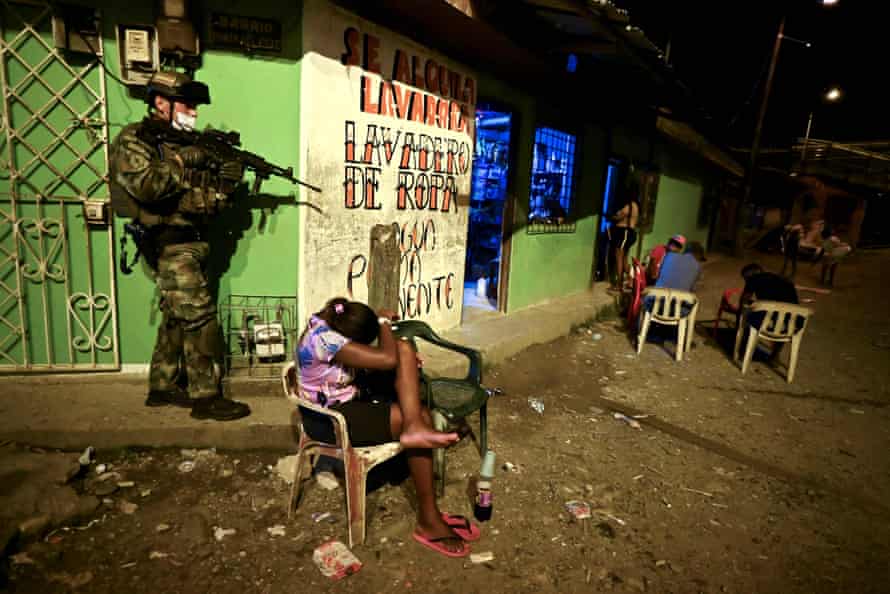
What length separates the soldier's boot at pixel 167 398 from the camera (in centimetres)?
371

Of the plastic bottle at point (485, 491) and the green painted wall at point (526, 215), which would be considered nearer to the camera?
the plastic bottle at point (485, 491)

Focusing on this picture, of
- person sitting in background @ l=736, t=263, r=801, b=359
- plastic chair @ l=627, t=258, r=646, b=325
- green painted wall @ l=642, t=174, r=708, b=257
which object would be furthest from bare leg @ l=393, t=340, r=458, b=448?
green painted wall @ l=642, t=174, r=708, b=257

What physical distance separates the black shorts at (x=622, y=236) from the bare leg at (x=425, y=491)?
805 cm

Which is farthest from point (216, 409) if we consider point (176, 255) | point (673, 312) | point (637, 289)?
point (637, 289)

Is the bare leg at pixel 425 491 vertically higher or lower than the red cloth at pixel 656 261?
lower

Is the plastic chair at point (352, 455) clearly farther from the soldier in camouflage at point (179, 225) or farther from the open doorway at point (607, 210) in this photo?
the open doorway at point (607, 210)

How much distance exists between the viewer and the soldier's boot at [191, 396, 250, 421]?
360cm

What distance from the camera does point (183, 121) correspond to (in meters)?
3.43

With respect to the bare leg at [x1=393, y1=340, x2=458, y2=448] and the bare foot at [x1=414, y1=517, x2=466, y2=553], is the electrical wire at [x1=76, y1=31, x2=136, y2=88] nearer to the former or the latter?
the bare leg at [x1=393, y1=340, x2=458, y2=448]

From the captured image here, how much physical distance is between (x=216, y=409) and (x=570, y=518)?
2.53 m

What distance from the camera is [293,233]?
4.20 meters

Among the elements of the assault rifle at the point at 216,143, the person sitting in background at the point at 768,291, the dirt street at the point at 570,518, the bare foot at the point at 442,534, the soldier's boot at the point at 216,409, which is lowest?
the dirt street at the point at 570,518

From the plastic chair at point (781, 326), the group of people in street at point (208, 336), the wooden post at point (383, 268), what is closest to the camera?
the group of people in street at point (208, 336)

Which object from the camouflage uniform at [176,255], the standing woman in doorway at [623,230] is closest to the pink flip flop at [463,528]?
the camouflage uniform at [176,255]
